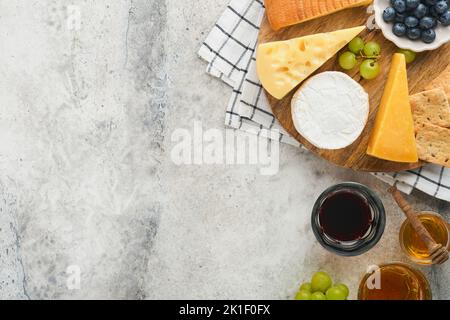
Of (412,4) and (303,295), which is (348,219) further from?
(412,4)

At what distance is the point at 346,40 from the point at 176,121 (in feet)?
1.70

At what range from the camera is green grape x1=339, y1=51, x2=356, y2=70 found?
4.77 feet

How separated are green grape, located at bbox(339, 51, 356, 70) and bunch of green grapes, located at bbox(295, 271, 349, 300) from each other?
1.79ft

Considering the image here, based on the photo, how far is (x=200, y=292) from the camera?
1657 mm

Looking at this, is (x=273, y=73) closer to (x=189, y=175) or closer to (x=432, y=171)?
(x=189, y=175)

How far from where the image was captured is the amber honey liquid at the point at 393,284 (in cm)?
155

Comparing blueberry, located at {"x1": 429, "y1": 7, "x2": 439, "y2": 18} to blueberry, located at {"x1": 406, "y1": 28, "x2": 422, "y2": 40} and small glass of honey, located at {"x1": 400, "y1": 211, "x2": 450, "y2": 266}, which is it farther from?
small glass of honey, located at {"x1": 400, "y1": 211, "x2": 450, "y2": 266}

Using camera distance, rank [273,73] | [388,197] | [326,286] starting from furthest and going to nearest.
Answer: [388,197], [326,286], [273,73]

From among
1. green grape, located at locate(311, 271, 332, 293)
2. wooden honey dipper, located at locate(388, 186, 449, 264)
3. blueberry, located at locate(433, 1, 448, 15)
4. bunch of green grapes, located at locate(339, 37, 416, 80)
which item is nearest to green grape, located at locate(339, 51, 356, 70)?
bunch of green grapes, located at locate(339, 37, 416, 80)

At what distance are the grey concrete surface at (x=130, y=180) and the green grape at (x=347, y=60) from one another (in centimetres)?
29

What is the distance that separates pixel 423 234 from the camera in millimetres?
1464
